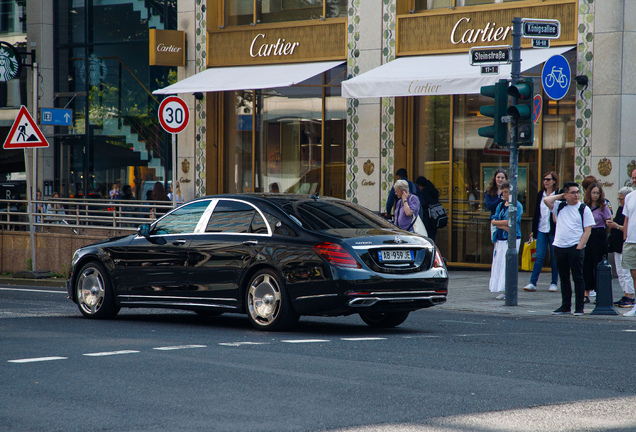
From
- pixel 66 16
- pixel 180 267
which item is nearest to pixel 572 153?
pixel 180 267

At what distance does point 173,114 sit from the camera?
597 inches

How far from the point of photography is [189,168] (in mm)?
22094

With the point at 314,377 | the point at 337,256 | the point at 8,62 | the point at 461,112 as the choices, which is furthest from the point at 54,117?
the point at 314,377

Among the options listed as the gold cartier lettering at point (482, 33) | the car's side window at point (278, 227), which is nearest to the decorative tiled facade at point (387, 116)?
the gold cartier lettering at point (482, 33)

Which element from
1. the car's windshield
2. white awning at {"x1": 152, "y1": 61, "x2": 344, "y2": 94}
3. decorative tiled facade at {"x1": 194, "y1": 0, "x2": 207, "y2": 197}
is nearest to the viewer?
the car's windshield

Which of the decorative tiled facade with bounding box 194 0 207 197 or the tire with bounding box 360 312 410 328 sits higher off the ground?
the decorative tiled facade with bounding box 194 0 207 197

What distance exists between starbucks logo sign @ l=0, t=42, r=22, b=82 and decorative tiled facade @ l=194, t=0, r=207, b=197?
269 inches

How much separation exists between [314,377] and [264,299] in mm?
2754

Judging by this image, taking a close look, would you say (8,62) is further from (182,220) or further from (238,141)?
(182,220)

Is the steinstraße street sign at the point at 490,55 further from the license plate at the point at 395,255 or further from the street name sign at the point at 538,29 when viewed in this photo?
the license plate at the point at 395,255

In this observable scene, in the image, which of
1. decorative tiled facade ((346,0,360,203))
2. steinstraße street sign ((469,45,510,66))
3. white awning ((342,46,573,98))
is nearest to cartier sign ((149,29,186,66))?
decorative tiled facade ((346,0,360,203))

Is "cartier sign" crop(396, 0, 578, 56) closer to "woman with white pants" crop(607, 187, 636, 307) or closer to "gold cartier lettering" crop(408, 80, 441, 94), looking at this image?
"gold cartier lettering" crop(408, 80, 441, 94)

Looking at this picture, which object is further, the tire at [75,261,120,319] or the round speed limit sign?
the round speed limit sign

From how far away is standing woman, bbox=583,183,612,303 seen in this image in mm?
12938
